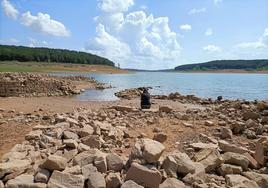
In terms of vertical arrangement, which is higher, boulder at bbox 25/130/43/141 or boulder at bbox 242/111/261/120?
boulder at bbox 25/130/43/141

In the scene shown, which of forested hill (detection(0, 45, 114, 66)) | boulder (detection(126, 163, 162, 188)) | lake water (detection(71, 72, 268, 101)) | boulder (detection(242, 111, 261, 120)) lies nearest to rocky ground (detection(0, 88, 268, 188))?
boulder (detection(126, 163, 162, 188))

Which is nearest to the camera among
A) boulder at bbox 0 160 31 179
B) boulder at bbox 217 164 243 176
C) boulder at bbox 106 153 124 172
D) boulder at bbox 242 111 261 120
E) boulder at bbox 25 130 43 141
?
boulder at bbox 0 160 31 179

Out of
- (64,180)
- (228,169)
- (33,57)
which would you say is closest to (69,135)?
(64,180)

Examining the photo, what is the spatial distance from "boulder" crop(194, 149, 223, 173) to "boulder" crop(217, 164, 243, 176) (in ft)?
0.50

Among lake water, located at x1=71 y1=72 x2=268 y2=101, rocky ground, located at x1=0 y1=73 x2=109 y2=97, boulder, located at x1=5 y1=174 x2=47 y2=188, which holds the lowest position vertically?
lake water, located at x1=71 y1=72 x2=268 y2=101

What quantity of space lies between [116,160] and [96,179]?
846mm

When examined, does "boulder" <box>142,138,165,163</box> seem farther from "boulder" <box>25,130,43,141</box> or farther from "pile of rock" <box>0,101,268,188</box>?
"boulder" <box>25,130,43,141</box>

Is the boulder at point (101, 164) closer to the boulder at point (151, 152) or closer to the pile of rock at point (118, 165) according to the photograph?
the pile of rock at point (118, 165)

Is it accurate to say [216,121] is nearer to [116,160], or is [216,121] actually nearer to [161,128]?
[161,128]

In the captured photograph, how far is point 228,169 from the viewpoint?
27.6 ft

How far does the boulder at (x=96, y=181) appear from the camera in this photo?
22.7ft

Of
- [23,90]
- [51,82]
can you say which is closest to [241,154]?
[23,90]

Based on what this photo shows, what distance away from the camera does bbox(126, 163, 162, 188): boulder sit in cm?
716

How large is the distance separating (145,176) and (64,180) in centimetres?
166
